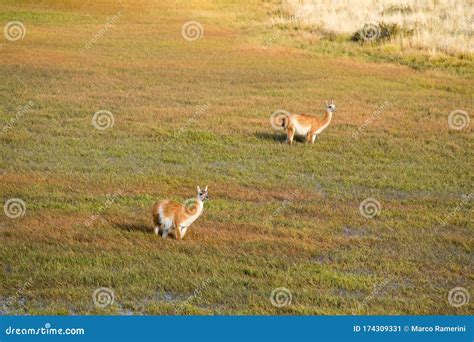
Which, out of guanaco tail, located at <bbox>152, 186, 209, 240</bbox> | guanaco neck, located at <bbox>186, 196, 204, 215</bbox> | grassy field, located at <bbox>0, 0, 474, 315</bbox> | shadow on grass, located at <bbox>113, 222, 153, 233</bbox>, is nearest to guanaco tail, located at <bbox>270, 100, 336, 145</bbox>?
grassy field, located at <bbox>0, 0, 474, 315</bbox>

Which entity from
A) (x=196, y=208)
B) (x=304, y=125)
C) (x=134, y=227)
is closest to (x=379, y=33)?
(x=304, y=125)

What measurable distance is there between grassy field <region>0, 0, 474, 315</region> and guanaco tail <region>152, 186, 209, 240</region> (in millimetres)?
254

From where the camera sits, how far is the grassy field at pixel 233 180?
36.3 feet

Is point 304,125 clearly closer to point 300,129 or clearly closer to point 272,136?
point 300,129

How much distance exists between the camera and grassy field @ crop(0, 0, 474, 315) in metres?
11.1

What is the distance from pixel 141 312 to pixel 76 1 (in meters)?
33.5

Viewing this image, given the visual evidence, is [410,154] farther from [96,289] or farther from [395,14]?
[395,14]

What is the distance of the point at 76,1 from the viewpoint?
41656mm

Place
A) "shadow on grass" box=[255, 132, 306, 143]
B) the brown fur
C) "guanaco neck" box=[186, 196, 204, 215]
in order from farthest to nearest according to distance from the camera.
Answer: "shadow on grass" box=[255, 132, 306, 143] → the brown fur → "guanaco neck" box=[186, 196, 204, 215]

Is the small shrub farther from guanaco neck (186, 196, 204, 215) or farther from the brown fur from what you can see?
guanaco neck (186, 196, 204, 215)

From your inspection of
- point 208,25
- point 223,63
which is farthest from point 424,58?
point 208,25

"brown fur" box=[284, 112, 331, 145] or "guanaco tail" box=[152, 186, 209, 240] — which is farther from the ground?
"brown fur" box=[284, 112, 331, 145]

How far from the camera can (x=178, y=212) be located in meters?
11.9

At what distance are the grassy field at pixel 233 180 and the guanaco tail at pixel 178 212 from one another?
0.25 meters
